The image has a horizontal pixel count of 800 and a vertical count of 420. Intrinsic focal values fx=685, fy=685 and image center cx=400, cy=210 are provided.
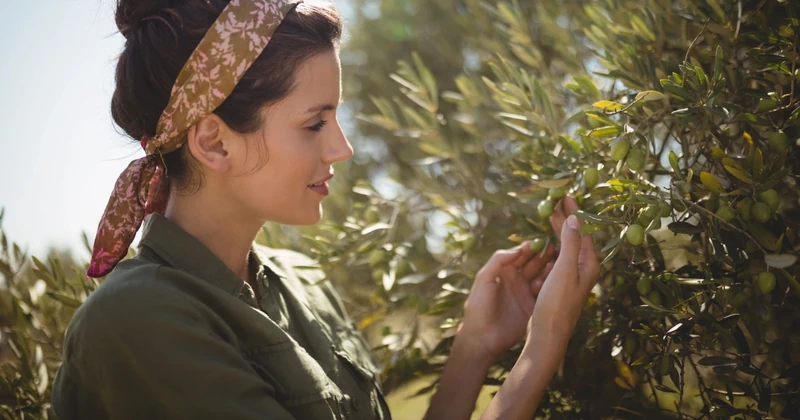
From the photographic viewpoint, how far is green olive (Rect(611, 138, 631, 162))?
119cm

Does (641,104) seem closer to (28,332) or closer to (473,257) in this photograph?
(473,257)

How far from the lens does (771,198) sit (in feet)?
3.49

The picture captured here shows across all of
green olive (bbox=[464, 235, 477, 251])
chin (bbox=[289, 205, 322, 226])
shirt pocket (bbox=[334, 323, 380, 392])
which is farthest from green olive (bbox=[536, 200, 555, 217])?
shirt pocket (bbox=[334, 323, 380, 392])

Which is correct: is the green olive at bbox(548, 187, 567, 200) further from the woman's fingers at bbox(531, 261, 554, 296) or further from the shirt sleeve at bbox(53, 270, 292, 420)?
the shirt sleeve at bbox(53, 270, 292, 420)

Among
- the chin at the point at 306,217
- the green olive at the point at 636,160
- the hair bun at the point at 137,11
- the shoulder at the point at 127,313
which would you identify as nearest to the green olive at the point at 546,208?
the green olive at the point at 636,160

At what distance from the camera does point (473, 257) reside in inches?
69.6

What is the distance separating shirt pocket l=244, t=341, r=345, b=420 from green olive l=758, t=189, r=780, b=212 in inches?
33.2

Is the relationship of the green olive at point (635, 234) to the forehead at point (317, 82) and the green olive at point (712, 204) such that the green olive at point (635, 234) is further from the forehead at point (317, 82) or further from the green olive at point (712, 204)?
the forehead at point (317, 82)

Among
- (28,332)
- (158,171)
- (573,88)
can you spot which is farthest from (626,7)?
(28,332)

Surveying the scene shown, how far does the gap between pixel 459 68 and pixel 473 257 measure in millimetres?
1202

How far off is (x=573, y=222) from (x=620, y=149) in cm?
20

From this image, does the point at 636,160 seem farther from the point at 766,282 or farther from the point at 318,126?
the point at 318,126

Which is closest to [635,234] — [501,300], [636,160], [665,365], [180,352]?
[636,160]

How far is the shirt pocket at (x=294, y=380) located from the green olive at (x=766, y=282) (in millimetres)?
782
